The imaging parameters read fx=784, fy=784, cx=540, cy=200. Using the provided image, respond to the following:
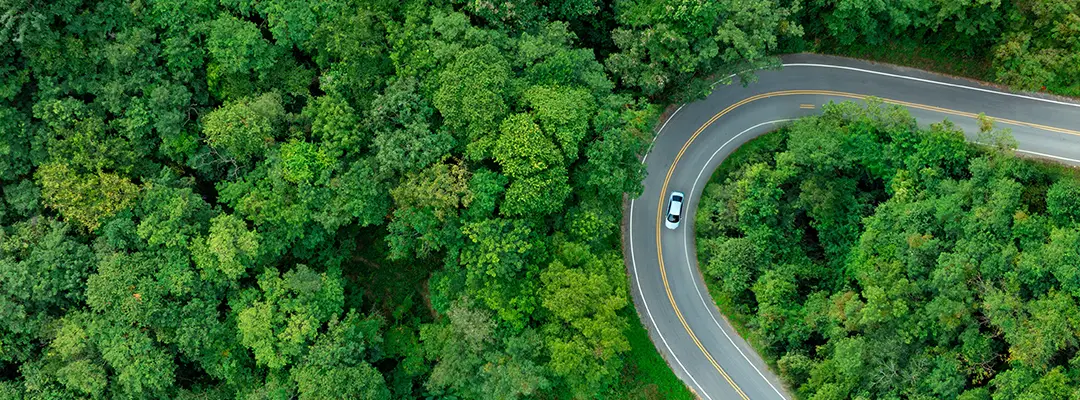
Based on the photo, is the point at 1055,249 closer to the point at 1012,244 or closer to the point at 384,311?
the point at 1012,244

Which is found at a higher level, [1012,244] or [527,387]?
[1012,244]

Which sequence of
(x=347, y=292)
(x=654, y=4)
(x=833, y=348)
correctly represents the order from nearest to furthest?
1. (x=654, y=4)
2. (x=833, y=348)
3. (x=347, y=292)

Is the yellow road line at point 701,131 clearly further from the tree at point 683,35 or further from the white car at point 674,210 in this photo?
the tree at point 683,35

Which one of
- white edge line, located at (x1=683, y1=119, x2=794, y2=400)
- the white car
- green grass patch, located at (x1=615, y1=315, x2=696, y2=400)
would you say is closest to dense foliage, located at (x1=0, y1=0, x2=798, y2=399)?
green grass patch, located at (x1=615, y1=315, x2=696, y2=400)

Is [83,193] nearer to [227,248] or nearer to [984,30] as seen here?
[227,248]

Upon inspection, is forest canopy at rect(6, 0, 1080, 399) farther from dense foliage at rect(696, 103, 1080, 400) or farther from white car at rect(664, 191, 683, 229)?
dense foliage at rect(696, 103, 1080, 400)

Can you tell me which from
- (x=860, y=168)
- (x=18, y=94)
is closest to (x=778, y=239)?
(x=860, y=168)
